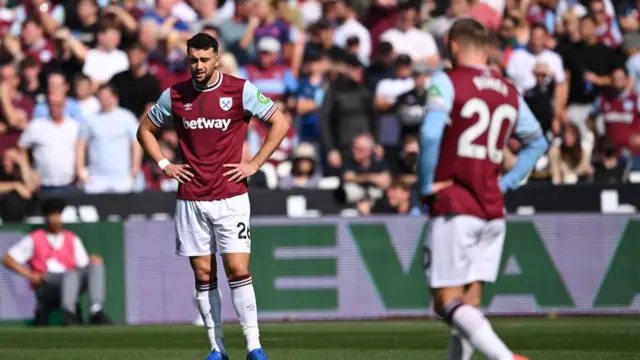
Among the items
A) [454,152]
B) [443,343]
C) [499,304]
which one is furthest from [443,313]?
[499,304]

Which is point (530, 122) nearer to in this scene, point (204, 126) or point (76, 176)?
point (204, 126)

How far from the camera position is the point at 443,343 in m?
13.0

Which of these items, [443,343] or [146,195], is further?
[146,195]

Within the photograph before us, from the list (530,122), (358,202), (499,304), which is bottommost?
(499,304)

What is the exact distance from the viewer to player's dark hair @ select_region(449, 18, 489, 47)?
789 cm

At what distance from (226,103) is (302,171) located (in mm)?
7357

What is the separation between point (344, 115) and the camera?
59.6ft

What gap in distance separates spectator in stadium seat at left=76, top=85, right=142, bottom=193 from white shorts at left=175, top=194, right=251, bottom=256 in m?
7.13

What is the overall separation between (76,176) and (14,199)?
36.1 inches

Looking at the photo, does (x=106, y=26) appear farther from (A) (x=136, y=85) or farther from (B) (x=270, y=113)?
(B) (x=270, y=113)

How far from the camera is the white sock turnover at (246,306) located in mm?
10258

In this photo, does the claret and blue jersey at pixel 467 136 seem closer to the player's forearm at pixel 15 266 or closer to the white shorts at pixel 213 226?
the white shorts at pixel 213 226

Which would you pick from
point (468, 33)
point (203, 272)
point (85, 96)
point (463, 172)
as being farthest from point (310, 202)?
point (468, 33)

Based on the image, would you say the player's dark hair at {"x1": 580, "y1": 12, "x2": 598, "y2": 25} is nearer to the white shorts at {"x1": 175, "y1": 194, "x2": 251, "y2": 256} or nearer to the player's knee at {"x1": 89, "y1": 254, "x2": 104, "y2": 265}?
the player's knee at {"x1": 89, "y1": 254, "x2": 104, "y2": 265}
